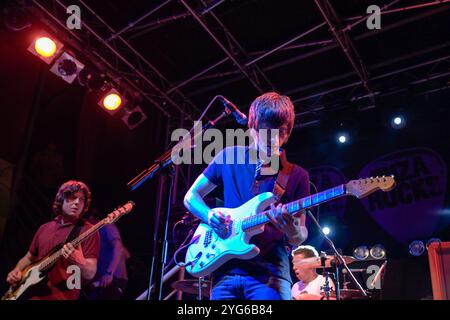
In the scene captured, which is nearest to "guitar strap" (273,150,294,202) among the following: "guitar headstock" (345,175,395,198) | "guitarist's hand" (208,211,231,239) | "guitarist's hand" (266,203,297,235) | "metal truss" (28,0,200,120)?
"guitarist's hand" (266,203,297,235)

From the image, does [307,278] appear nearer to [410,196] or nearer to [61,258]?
[410,196]

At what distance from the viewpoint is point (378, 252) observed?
8.09 meters

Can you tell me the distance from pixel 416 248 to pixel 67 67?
21.5 ft

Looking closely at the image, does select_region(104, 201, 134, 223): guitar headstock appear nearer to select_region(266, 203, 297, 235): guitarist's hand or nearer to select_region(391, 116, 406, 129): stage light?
select_region(266, 203, 297, 235): guitarist's hand

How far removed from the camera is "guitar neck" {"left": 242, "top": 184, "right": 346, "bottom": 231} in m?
2.85

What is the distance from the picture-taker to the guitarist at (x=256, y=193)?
8.67ft

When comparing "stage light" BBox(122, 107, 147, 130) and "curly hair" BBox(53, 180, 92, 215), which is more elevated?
"stage light" BBox(122, 107, 147, 130)

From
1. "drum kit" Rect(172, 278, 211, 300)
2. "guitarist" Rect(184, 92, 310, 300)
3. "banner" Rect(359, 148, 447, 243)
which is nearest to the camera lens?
"guitarist" Rect(184, 92, 310, 300)

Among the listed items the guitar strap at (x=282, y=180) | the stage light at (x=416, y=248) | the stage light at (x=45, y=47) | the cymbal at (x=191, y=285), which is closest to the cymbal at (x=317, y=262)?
the cymbal at (x=191, y=285)

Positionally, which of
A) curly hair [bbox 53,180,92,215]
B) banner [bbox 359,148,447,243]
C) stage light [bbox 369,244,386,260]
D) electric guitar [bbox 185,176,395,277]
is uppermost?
banner [bbox 359,148,447,243]

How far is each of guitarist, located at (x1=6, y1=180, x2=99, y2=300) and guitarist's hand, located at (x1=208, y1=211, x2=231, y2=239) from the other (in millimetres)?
2572

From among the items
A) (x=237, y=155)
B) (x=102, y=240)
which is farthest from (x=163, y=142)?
(x=237, y=155)

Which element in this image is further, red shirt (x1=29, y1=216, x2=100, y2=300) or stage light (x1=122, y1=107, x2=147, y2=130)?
stage light (x1=122, y1=107, x2=147, y2=130)
